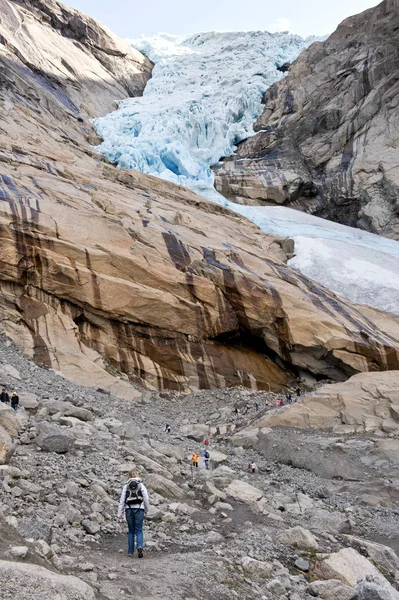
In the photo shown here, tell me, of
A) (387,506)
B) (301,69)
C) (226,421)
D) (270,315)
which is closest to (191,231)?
(270,315)

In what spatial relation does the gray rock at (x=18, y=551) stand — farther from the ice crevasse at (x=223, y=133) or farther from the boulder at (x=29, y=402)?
the ice crevasse at (x=223, y=133)

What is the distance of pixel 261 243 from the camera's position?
1396 inches

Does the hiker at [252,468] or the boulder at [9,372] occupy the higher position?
the boulder at [9,372]

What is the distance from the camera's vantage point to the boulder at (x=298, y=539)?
7949mm

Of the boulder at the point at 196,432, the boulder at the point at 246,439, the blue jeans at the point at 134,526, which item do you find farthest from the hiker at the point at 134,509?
the boulder at the point at 246,439

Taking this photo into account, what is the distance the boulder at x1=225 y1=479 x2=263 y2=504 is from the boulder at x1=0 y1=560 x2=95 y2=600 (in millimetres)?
6177

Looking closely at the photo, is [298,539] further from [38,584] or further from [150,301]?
[150,301]

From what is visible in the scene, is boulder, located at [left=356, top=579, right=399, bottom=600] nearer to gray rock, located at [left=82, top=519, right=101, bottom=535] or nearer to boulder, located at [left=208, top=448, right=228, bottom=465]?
gray rock, located at [left=82, top=519, right=101, bottom=535]

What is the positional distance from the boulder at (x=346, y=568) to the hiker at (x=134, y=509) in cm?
272

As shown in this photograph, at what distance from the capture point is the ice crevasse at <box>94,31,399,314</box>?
35344 mm

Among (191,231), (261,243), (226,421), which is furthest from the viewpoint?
(261,243)

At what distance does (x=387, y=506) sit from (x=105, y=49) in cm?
7834

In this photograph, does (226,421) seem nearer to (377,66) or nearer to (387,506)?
(387,506)

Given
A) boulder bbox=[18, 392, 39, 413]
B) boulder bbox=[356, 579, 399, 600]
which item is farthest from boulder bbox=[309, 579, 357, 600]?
boulder bbox=[18, 392, 39, 413]
